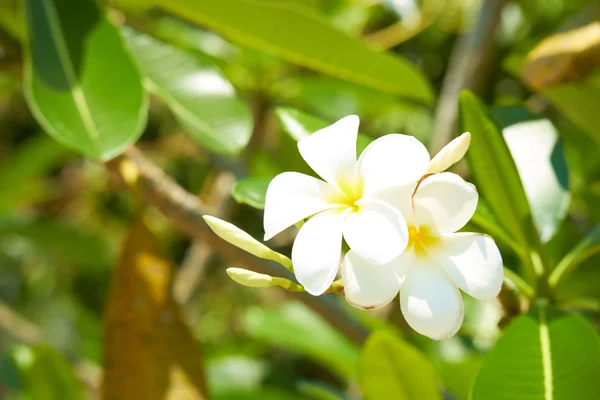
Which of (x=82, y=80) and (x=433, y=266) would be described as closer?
(x=433, y=266)

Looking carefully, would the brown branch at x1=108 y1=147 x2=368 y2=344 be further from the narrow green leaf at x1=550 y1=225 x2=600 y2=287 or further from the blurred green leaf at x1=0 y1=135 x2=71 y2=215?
the blurred green leaf at x1=0 y1=135 x2=71 y2=215

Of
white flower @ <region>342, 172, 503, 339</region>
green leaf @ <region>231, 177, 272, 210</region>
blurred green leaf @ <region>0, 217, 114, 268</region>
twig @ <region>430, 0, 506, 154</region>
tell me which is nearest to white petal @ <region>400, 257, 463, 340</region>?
white flower @ <region>342, 172, 503, 339</region>

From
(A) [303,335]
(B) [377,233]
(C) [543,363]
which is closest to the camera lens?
(B) [377,233]

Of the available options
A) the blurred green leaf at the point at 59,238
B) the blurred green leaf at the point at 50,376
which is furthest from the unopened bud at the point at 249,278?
the blurred green leaf at the point at 59,238

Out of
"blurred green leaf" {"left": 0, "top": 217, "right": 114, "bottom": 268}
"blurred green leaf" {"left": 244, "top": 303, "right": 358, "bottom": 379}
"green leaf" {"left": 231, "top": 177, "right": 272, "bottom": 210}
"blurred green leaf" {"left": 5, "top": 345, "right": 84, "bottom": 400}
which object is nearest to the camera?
"green leaf" {"left": 231, "top": 177, "right": 272, "bottom": 210}

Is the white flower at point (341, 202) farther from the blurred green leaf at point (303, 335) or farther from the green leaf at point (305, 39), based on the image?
the blurred green leaf at point (303, 335)

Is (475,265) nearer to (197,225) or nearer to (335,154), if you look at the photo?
(335,154)

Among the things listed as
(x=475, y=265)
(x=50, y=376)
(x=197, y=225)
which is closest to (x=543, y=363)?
(x=475, y=265)
